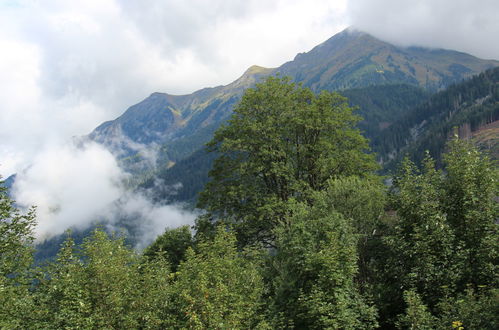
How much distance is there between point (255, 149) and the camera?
103ft

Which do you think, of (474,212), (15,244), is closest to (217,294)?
(474,212)

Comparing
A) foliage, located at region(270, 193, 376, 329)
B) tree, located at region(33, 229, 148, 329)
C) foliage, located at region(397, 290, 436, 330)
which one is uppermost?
tree, located at region(33, 229, 148, 329)

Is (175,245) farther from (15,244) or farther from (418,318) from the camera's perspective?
(418,318)

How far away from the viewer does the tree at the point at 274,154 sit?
3011 centimetres

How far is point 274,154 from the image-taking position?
29.6 metres

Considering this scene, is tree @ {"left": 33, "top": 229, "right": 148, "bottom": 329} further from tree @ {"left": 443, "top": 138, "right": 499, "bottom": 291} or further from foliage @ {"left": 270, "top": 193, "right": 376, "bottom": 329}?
tree @ {"left": 443, "top": 138, "right": 499, "bottom": 291}

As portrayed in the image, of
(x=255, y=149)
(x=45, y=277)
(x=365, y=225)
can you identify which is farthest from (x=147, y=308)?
(x=255, y=149)

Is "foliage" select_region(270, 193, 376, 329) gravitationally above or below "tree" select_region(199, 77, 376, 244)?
below

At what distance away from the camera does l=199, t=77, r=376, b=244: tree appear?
3011 centimetres

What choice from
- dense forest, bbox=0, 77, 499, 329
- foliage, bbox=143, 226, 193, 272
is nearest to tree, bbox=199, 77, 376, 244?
dense forest, bbox=0, 77, 499, 329

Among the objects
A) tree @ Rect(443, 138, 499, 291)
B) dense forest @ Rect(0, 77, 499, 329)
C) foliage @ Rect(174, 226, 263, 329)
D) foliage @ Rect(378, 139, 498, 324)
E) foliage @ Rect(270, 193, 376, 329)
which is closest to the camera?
foliage @ Rect(174, 226, 263, 329)

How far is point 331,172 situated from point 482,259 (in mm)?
17731

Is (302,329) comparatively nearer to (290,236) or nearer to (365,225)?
(290,236)

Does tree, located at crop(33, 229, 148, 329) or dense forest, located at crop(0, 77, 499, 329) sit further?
dense forest, located at crop(0, 77, 499, 329)
